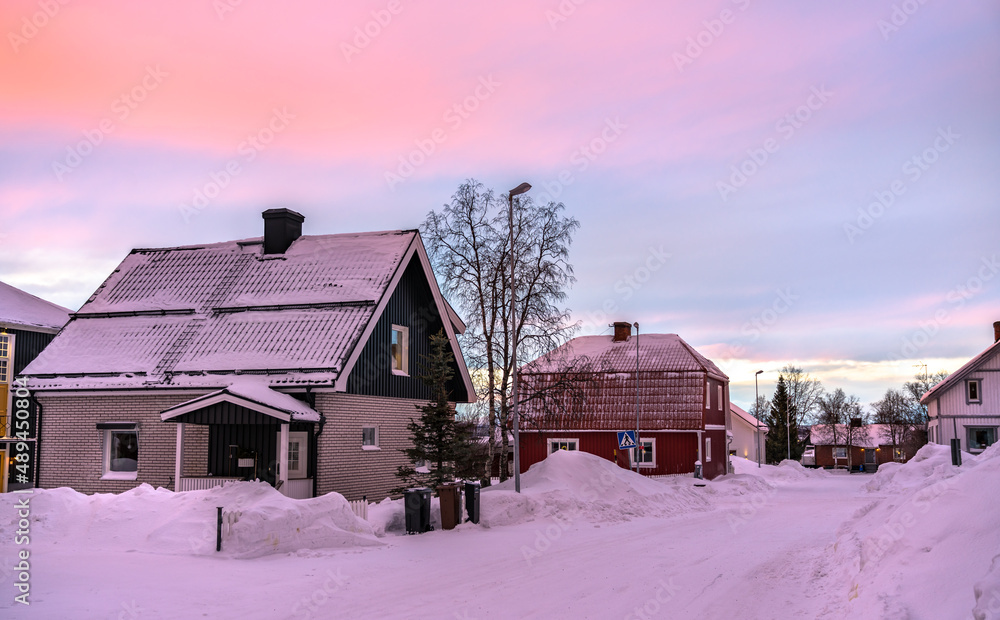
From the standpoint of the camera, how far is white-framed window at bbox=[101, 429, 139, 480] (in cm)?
2245

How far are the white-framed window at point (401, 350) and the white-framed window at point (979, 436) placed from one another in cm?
3684

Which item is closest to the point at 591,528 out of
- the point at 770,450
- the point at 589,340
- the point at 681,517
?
the point at 681,517

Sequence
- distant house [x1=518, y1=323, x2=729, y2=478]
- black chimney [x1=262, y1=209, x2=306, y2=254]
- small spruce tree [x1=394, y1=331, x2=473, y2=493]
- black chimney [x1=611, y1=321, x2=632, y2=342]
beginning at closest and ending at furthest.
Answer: small spruce tree [x1=394, y1=331, x2=473, y2=493]
black chimney [x1=262, y1=209, x2=306, y2=254]
distant house [x1=518, y1=323, x2=729, y2=478]
black chimney [x1=611, y1=321, x2=632, y2=342]

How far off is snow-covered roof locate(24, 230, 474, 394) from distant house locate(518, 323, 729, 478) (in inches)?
666

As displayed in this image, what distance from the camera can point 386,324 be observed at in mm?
23703

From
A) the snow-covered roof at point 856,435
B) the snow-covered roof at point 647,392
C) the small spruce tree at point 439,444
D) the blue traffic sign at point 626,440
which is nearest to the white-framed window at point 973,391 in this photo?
the snow-covered roof at point 647,392

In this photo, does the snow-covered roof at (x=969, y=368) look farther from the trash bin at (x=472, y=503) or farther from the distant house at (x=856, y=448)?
the trash bin at (x=472, y=503)

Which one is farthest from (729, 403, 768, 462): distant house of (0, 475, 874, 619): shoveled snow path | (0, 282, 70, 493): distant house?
(0, 475, 874, 619): shoveled snow path

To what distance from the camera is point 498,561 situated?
14.4 meters

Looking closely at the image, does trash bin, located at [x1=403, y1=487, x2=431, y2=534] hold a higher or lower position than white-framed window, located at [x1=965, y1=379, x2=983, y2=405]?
lower

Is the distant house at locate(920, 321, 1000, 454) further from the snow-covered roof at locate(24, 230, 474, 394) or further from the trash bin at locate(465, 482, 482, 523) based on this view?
the trash bin at locate(465, 482, 482, 523)

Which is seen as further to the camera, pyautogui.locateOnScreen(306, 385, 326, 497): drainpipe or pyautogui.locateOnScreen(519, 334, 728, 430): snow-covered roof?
pyautogui.locateOnScreen(519, 334, 728, 430): snow-covered roof

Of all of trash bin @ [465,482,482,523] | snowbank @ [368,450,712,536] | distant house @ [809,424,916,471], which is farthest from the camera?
distant house @ [809,424,916,471]

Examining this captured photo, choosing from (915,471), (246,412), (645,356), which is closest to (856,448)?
(645,356)
